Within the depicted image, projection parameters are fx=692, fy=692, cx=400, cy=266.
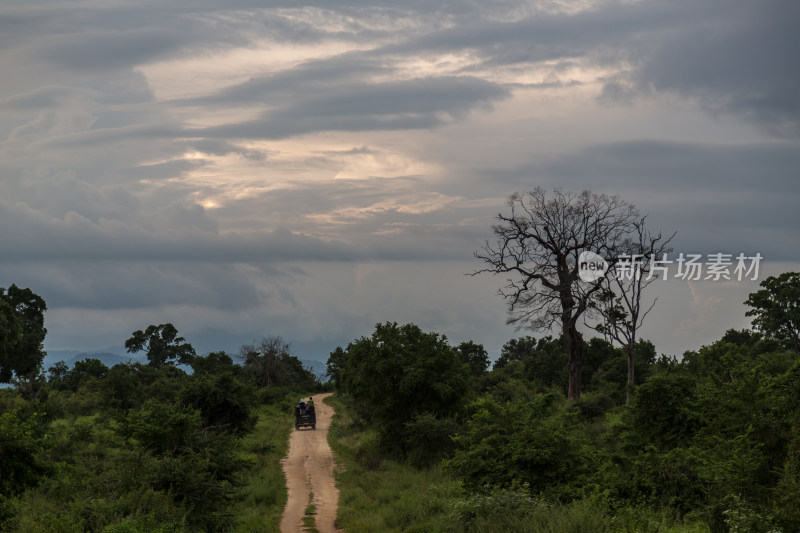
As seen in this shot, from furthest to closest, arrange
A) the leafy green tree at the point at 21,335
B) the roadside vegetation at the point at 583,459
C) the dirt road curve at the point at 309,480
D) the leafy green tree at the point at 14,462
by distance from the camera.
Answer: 1. the leafy green tree at the point at 21,335
2. the dirt road curve at the point at 309,480
3. the roadside vegetation at the point at 583,459
4. the leafy green tree at the point at 14,462

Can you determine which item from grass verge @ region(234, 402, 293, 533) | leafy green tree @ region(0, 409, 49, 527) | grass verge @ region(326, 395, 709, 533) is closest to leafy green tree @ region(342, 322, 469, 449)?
grass verge @ region(326, 395, 709, 533)

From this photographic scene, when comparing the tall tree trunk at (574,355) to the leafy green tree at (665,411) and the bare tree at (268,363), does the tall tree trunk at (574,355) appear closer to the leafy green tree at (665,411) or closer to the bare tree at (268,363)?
the leafy green tree at (665,411)

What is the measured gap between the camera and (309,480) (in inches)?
1039

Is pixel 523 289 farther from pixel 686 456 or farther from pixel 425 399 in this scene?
pixel 686 456

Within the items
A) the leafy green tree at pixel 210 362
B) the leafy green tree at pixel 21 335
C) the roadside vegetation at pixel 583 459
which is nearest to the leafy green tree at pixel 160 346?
the leafy green tree at pixel 210 362

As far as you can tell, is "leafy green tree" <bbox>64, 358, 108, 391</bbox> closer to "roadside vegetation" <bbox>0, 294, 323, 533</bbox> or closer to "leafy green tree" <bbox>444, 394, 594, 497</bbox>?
"roadside vegetation" <bbox>0, 294, 323, 533</bbox>

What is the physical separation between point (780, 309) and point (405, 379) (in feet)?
156

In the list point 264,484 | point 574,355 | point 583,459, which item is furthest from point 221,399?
point 574,355

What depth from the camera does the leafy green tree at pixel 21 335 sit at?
4162cm

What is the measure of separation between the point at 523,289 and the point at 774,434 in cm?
2747

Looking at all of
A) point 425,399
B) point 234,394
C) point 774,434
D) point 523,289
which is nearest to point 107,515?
point 774,434

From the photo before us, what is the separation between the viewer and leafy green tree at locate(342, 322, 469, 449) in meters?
31.8

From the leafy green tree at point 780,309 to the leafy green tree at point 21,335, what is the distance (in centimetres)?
6048

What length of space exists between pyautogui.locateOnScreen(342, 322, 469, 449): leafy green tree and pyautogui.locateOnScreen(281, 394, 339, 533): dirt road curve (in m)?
3.39
